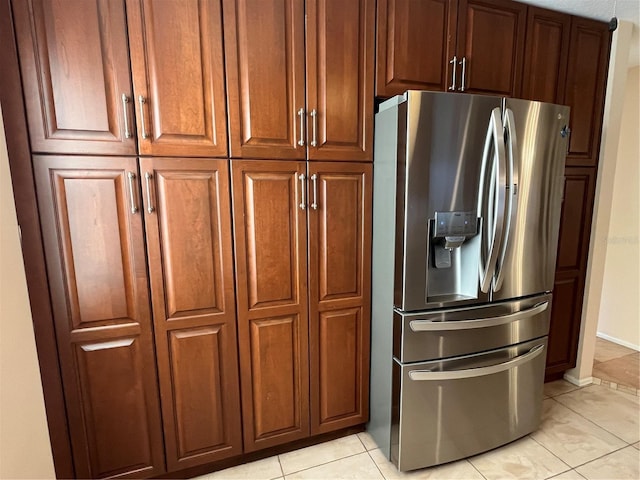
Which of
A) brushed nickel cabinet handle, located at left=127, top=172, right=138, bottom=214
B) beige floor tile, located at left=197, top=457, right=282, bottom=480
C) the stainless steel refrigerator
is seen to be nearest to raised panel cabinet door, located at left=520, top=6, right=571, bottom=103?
the stainless steel refrigerator

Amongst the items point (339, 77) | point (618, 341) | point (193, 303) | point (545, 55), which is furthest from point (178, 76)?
point (618, 341)

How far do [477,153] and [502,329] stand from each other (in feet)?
2.81

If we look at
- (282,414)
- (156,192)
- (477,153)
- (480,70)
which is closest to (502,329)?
(477,153)

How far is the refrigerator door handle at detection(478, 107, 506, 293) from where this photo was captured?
133 cm

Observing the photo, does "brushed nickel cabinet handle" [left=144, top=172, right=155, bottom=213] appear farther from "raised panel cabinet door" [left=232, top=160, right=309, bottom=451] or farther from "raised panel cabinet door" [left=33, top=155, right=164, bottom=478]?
"raised panel cabinet door" [left=232, top=160, right=309, bottom=451]

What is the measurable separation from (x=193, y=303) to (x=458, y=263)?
4.04 feet

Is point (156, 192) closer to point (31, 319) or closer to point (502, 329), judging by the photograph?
point (31, 319)

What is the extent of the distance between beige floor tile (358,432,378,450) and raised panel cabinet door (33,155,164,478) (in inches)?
41.1

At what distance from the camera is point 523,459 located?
5.28ft

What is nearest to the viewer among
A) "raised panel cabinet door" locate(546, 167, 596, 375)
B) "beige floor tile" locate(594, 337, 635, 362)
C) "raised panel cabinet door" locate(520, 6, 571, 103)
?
"raised panel cabinet door" locate(520, 6, 571, 103)

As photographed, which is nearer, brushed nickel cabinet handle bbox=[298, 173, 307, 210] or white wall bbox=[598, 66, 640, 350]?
brushed nickel cabinet handle bbox=[298, 173, 307, 210]

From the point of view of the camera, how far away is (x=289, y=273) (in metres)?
1.48

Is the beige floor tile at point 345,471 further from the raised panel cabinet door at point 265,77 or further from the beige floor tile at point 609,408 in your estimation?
the raised panel cabinet door at point 265,77

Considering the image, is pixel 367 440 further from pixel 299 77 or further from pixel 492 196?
pixel 299 77
